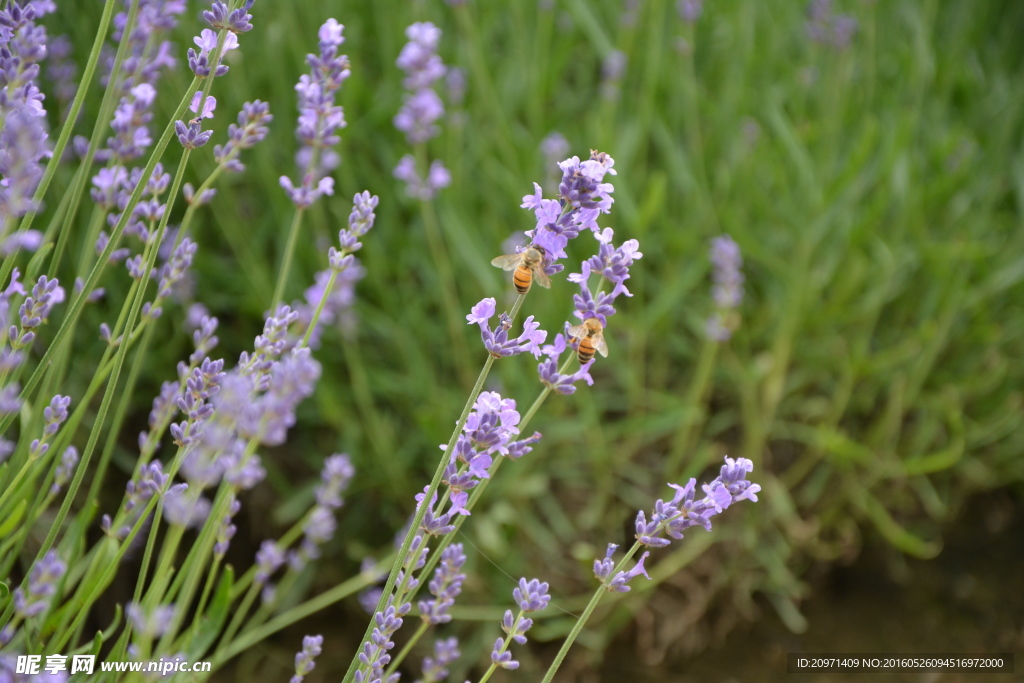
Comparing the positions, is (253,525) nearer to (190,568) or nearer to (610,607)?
(610,607)

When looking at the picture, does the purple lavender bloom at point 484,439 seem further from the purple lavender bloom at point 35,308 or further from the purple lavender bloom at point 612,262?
the purple lavender bloom at point 35,308

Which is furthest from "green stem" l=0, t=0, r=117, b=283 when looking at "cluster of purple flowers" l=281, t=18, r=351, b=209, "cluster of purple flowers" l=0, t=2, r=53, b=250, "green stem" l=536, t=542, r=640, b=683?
"green stem" l=536, t=542, r=640, b=683

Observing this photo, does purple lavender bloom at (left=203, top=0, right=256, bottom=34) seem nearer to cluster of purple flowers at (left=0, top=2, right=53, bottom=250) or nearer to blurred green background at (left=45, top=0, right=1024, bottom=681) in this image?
cluster of purple flowers at (left=0, top=2, right=53, bottom=250)

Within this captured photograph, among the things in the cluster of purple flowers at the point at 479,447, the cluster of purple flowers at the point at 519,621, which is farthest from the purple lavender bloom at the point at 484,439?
the cluster of purple flowers at the point at 519,621

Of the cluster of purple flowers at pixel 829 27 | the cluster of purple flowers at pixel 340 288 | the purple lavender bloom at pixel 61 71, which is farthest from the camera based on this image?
the cluster of purple flowers at pixel 829 27

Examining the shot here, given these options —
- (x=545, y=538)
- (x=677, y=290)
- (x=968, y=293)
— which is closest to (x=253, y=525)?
(x=545, y=538)

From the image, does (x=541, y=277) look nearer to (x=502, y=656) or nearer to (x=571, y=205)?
(x=571, y=205)
